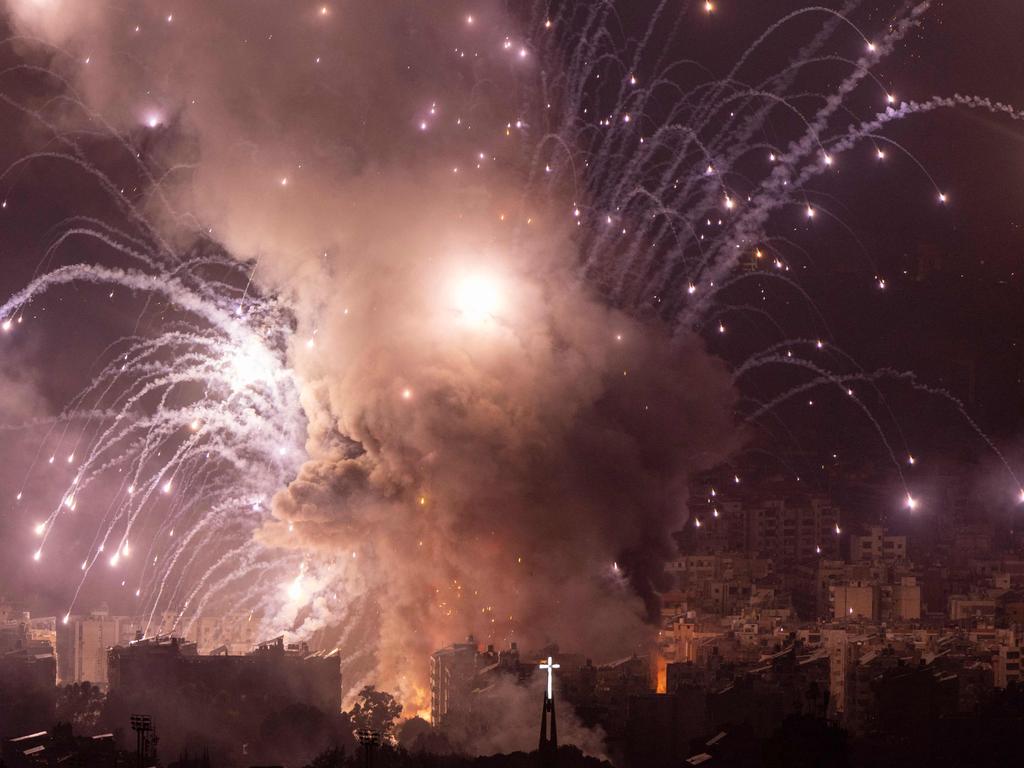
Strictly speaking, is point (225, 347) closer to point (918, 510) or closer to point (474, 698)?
point (474, 698)

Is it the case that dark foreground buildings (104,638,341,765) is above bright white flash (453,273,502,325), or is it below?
below

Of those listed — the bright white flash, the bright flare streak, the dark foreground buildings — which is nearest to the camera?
the dark foreground buildings

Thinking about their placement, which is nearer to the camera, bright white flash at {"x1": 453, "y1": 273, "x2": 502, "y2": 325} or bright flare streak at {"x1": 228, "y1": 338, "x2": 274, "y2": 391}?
bright white flash at {"x1": 453, "y1": 273, "x2": 502, "y2": 325}

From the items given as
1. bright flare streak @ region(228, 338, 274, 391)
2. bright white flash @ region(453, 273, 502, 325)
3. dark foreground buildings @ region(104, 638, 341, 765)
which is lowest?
dark foreground buildings @ region(104, 638, 341, 765)

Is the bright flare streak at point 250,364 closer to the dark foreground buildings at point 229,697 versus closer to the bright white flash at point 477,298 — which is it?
the bright white flash at point 477,298

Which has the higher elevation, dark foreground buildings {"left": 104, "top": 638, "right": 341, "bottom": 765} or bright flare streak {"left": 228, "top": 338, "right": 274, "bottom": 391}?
bright flare streak {"left": 228, "top": 338, "right": 274, "bottom": 391}

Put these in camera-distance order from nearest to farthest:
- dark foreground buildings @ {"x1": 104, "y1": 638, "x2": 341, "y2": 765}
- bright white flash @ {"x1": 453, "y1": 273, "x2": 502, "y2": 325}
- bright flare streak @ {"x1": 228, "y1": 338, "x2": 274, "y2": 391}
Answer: dark foreground buildings @ {"x1": 104, "y1": 638, "x2": 341, "y2": 765}, bright white flash @ {"x1": 453, "y1": 273, "x2": 502, "y2": 325}, bright flare streak @ {"x1": 228, "y1": 338, "x2": 274, "y2": 391}

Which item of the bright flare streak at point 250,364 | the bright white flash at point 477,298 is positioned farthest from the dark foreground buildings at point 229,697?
the bright white flash at point 477,298

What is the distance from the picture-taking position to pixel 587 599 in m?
44.2

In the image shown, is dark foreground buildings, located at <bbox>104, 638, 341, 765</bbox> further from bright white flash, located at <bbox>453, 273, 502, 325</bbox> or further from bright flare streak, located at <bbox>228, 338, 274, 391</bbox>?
bright white flash, located at <bbox>453, 273, 502, 325</bbox>

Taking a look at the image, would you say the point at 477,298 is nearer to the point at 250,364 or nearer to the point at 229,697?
the point at 250,364

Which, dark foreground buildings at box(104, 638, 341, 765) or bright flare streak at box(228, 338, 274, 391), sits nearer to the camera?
dark foreground buildings at box(104, 638, 341, 765)

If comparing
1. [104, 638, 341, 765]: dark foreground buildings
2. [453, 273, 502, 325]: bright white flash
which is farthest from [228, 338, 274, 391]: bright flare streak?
[104, 638, 341, 765]: dark foreground buildings

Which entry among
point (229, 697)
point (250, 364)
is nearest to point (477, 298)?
point (250, 364)
